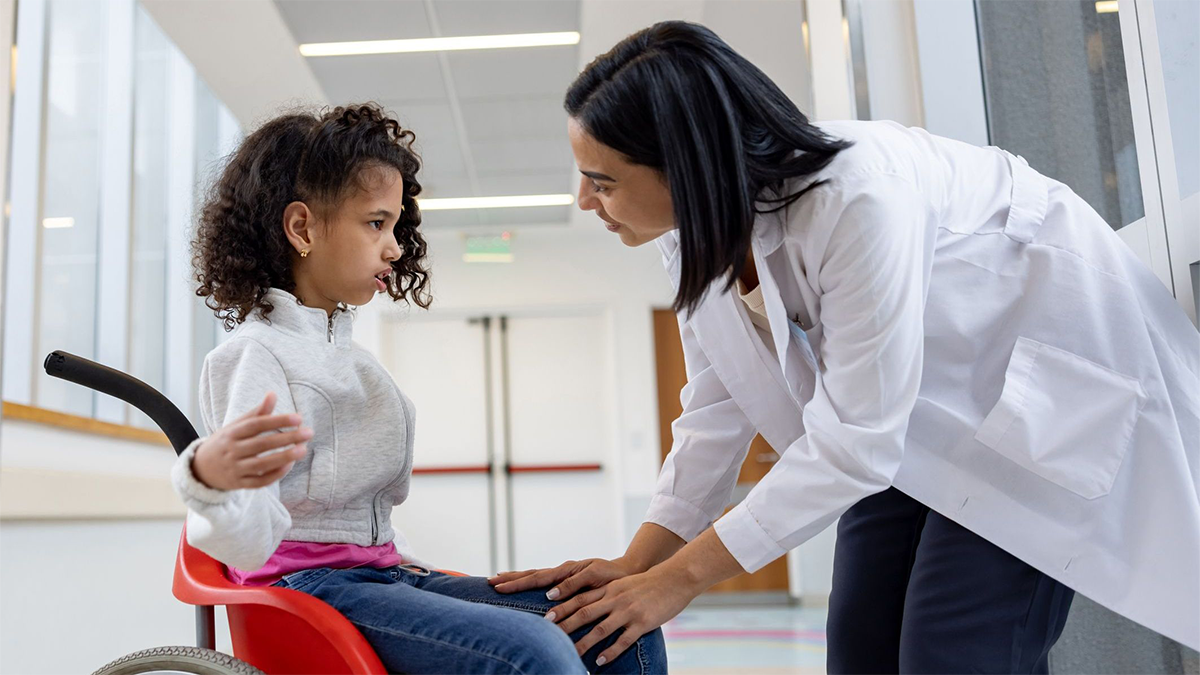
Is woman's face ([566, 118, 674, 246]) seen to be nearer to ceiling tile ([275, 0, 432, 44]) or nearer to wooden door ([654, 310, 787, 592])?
ceiling tile ([275, 0, 432, 44])

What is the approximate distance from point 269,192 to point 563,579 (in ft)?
2.02

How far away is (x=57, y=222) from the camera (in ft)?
11.1

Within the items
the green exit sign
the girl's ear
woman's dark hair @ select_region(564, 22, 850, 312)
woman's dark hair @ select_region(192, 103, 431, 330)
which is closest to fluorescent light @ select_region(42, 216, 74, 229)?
woman's dark hair @ select_region(192, 103, 431, 330)

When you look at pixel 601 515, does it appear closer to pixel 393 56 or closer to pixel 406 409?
pixel 393 56

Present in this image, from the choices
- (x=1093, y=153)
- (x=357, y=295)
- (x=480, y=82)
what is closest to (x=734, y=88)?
(x=357, y=295)

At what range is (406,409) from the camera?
1275mm

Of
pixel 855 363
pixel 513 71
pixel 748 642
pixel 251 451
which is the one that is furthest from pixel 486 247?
pixel 251 451

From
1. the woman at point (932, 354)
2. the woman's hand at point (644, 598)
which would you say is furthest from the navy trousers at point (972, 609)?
the woman's hand at point (644, 598)

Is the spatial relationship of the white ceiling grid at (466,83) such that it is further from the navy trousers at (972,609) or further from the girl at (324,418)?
the navy trousers at (972,609)

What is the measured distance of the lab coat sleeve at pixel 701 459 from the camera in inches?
55.4

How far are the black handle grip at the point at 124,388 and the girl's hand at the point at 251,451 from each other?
242 millimetres

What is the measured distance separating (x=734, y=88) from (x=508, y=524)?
676cm

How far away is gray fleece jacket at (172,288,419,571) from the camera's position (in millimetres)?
1092

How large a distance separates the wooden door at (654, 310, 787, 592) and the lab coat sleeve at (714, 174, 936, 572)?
6024 mm
